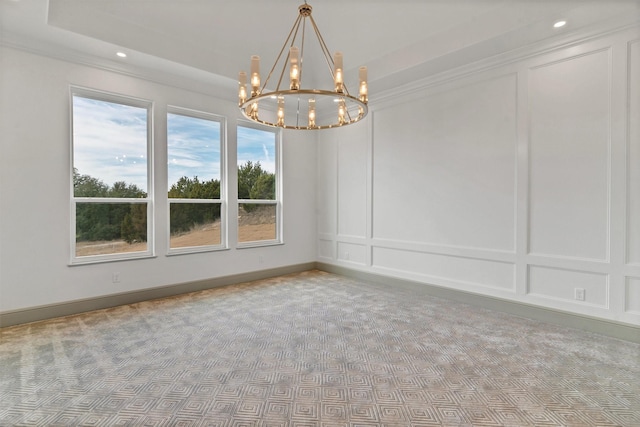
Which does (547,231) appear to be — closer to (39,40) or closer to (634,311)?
(634,311)

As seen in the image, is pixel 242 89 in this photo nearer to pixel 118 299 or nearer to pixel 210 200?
pixel 210 200

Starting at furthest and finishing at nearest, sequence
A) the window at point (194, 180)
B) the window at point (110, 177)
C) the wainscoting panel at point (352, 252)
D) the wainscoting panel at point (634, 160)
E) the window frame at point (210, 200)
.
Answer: the wainscoting panel at point (352, 252), the window at point (194, 180), the window frame at point (210, 200), the window at point (110, 177), the wainscoting panel at point (634, 160)

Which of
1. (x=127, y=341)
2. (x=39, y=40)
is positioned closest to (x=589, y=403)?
(x=127, y=341)

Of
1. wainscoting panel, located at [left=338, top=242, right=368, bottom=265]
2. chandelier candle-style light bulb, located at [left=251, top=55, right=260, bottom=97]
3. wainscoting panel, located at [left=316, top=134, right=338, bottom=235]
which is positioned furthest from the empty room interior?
wainscoting panel, located at [left=316, top=134, right=338, bottom=235]

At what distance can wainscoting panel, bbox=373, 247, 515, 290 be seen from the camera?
3.90 meters

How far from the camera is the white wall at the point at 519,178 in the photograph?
3.09 meters

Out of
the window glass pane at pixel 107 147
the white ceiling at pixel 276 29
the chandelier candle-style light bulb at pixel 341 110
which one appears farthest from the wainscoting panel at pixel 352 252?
the window glass pane at pixel 107 147

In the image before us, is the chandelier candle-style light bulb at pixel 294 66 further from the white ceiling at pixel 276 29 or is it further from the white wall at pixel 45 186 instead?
the white wall at pixel 45 186

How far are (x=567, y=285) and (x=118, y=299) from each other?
539 centimetres

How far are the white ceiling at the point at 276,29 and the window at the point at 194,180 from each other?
86cm

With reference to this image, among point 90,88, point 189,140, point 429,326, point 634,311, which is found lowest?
point 429,326

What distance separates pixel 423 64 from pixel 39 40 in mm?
4486

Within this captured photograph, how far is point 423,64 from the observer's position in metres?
4.07

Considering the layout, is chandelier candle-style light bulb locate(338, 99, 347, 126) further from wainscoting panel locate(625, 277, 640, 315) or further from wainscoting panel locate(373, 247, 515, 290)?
wainscoting panel locate(625, 277, 640, 315)
